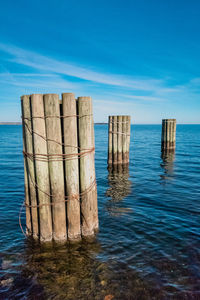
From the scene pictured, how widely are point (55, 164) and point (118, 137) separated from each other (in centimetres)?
1065

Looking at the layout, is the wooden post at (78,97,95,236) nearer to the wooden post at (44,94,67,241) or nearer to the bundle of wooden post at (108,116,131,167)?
the wooden post at (44,94,67,241)

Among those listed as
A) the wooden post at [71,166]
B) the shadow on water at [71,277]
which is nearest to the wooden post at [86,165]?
the wooden post at [71,166]

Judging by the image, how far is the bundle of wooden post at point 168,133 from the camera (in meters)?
22.4

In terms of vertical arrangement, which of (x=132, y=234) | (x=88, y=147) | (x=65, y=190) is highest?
(x=88, y=147)

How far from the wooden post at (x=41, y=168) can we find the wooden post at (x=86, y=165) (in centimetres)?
85

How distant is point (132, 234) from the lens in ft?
21.7

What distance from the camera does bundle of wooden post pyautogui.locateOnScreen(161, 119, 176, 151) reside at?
22438 mm

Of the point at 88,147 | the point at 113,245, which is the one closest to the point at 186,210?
the point at 113,245

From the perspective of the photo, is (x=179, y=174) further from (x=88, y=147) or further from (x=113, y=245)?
(x=88, y=147)

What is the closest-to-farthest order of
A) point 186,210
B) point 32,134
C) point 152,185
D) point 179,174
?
point 32,134 < point 186,210 < point 152,185 < point 179,174

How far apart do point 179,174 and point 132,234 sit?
9.26m

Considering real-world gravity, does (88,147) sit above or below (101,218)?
above

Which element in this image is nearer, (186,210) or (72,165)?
(72,165)

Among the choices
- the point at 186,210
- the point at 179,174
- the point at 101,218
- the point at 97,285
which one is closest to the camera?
the point at 97,285
